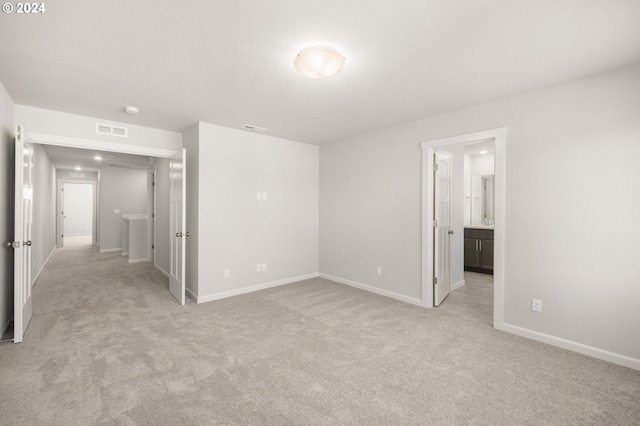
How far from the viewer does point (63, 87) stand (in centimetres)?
285

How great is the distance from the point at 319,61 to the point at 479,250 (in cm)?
527

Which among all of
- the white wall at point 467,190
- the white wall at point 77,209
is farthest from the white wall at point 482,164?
the white wall at point 77,209

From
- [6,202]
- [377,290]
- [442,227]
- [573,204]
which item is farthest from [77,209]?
[573,204]

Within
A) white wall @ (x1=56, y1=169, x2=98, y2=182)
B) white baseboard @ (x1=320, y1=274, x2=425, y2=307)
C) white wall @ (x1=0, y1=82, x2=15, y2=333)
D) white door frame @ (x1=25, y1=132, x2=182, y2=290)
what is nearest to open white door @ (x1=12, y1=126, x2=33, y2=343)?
white wall @ (x1=0, y1=82, x2=15, y2=333)

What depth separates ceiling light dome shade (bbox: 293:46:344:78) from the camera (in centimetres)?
215

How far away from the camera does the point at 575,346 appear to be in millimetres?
2701

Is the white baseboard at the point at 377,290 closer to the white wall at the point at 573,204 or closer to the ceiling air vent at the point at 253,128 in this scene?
the white wall at the point at 573,204

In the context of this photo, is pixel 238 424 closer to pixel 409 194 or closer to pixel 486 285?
pixel 409 194

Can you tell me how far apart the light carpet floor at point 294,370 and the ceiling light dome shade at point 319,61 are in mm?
2438

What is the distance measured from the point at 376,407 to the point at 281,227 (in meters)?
3.51

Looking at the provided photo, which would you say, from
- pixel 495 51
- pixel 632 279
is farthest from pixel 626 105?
pixel 632 279

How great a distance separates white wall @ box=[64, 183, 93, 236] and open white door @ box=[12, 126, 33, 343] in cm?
1184

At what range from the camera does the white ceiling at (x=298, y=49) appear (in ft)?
5.85

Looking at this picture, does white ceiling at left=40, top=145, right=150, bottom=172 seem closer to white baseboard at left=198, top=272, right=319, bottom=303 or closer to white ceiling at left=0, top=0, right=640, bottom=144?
white ceiling at left=0, top=0, right=640, bottom=144
